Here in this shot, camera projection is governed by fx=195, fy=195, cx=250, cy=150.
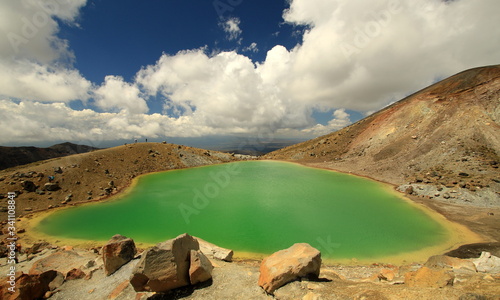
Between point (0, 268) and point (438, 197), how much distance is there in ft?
122

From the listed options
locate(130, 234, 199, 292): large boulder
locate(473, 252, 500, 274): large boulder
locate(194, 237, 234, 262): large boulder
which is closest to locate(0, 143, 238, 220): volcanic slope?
locate(194, 237, 234, 262): large boulder

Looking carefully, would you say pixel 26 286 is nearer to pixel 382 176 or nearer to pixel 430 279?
pixel 430 279

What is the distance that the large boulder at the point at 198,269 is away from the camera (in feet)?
25.9

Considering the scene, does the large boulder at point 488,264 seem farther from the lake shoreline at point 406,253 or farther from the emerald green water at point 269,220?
the emerald green water at point 269,220

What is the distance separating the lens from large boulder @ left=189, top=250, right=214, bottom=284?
7.89 meters

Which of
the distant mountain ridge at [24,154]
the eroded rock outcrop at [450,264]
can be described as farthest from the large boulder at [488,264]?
the distant mountain ridge at [24,154]

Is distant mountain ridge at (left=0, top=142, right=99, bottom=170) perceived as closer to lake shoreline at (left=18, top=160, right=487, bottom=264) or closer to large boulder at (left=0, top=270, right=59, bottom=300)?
lake shoreline at (left=18, top=160, right=487, bottom=264)

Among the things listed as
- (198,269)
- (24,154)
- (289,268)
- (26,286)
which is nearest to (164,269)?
(198,269)

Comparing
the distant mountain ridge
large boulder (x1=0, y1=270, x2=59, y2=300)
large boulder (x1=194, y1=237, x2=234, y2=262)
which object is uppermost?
the distant mountain ridge

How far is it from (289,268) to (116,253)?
8807mm

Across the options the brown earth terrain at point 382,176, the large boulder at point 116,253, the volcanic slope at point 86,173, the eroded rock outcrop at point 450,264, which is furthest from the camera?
the volcanic slope at point 86,173

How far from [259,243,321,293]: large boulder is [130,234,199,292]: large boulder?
10.9 ft

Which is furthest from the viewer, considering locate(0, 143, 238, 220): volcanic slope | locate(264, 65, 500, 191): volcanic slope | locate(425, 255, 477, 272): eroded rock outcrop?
locate(264, 65, 500, 191): volcanic slope

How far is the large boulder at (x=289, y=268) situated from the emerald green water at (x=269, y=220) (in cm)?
585
